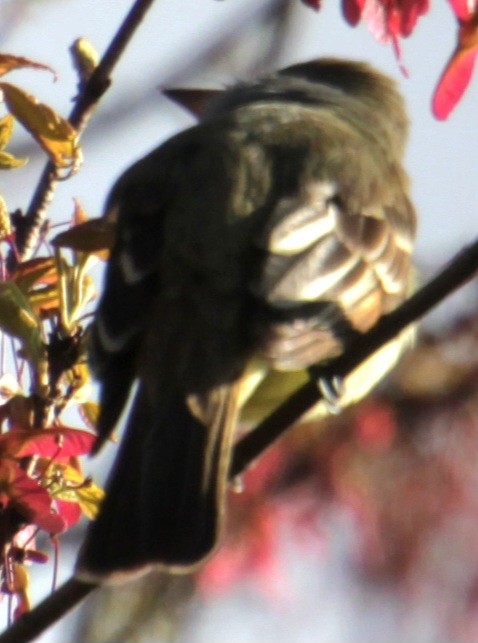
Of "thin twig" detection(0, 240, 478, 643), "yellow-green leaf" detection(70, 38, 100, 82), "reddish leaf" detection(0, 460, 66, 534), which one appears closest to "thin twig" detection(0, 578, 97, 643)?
"thin twig" detection(0, 240, 478, 643)

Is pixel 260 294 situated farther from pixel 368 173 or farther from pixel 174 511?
pixel 368 173

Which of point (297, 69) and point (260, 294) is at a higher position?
point (260, 294)

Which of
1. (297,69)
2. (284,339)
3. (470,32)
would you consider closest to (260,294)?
(284,339)

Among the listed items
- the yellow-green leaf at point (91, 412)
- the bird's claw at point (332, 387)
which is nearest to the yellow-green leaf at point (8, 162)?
the yellow-green leaf at point (91, 412)

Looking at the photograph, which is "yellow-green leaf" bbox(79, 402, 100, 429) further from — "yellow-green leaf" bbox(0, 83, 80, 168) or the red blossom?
the red blossom

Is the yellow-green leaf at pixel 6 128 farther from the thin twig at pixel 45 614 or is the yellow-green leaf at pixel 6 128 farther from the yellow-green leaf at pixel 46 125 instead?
the thin twig at pixel 45 614

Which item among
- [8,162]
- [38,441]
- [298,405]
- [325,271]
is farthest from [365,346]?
[8,162]
